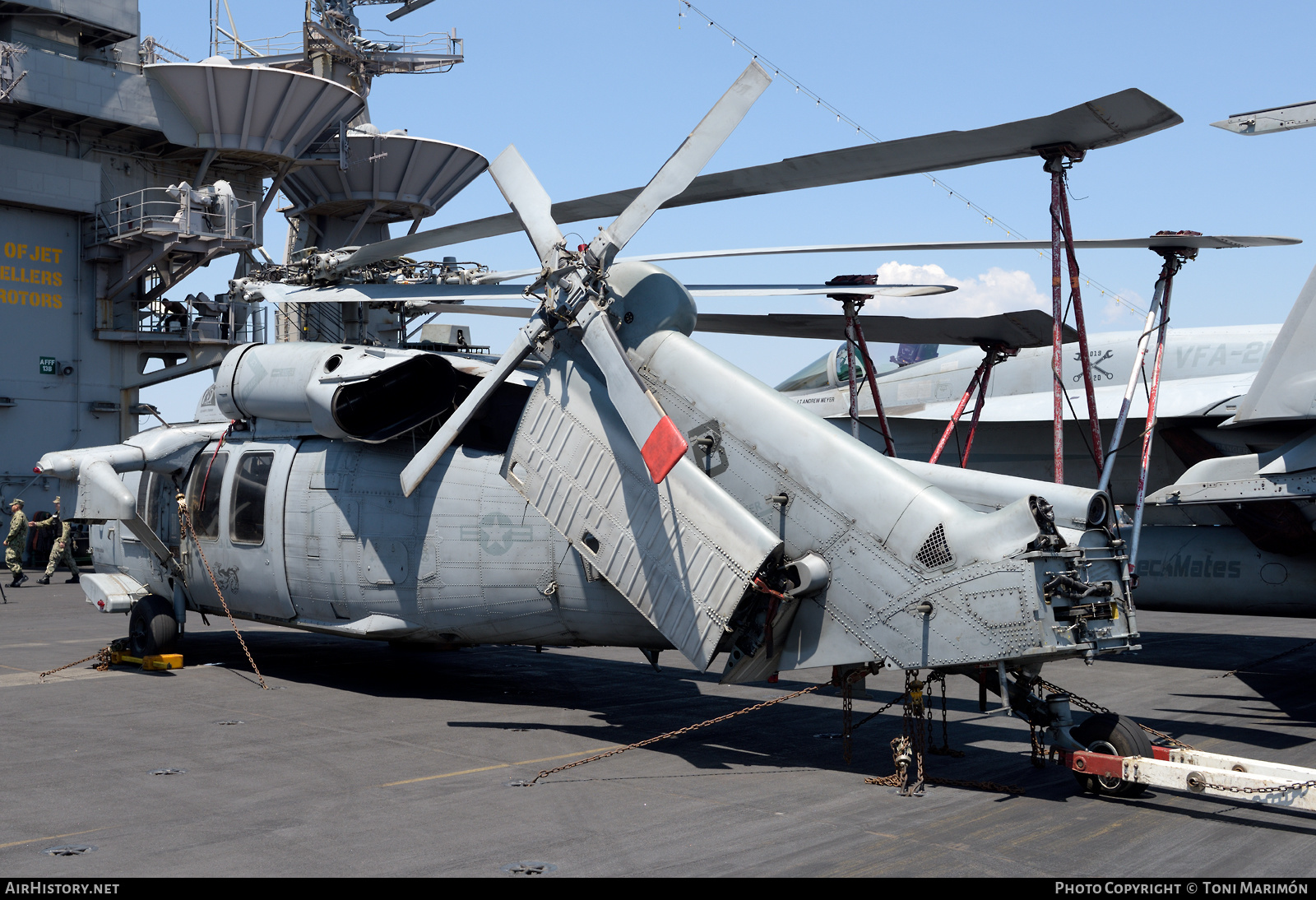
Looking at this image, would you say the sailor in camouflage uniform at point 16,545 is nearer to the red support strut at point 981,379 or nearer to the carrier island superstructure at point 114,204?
the carrier island superstructure at point 114,204

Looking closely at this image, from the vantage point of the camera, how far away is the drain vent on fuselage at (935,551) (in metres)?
8.07

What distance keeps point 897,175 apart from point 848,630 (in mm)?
3858

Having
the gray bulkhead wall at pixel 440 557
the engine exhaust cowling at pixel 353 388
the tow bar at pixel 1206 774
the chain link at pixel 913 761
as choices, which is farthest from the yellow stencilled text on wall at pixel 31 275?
the tow bar at pixel 1206 774

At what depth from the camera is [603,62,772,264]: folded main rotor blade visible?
873 centimetres

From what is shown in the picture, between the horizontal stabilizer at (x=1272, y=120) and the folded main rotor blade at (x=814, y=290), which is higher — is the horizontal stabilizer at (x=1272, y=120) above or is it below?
above

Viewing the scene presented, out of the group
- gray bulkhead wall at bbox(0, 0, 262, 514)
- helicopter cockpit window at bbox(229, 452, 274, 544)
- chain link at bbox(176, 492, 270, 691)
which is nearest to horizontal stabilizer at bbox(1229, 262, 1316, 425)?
helicopter cockpit window at bbox(229, 452, 274, 544)

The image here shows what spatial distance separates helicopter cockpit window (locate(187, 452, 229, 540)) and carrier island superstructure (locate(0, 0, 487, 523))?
64.9 ft

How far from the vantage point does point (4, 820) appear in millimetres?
7449

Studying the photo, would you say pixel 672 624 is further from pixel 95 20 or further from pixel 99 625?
pixel 95 20

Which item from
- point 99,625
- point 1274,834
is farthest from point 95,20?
point 1274,834

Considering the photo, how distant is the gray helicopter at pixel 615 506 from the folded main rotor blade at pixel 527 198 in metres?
0.03

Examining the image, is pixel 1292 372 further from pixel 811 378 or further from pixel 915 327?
pixel 811 378

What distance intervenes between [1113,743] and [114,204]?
116 ft

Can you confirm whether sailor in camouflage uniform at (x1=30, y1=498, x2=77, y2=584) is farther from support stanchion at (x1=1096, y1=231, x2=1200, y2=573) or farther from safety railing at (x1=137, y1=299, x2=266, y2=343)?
support stanchion at (x1=1096, y1=231, x2=1200, y2=573)
